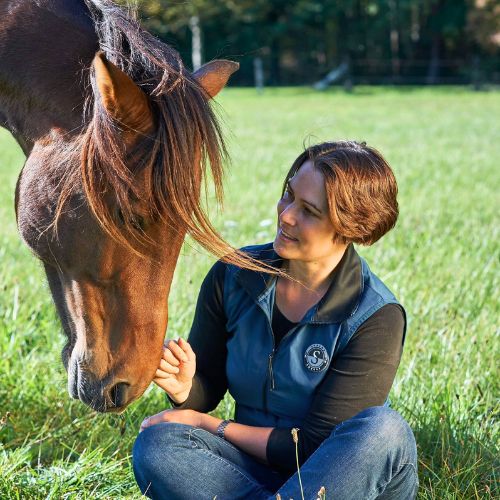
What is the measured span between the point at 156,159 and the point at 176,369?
0.68 metres

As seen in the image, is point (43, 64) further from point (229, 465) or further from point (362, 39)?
point (362, 39)

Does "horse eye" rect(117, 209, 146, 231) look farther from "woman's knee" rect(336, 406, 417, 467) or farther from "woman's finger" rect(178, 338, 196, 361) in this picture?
"woman's knee" rect(336, 406, 417, 467)

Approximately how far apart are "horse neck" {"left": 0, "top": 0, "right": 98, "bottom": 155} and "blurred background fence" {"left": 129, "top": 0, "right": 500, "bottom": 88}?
3522cm

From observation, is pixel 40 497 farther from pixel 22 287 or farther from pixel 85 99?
pixel 22 287

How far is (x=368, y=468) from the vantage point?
211 centimetres

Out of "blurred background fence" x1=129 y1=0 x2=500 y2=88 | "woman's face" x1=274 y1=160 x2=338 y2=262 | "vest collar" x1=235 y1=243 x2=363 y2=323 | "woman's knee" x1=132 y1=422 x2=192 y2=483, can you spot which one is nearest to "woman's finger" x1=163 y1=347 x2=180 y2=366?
"woman's knee" x1=132 y1=422 x2=192 y2=483

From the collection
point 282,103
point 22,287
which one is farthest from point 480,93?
point 22,287

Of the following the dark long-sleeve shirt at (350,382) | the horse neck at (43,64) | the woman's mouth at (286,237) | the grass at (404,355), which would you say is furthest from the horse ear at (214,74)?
the dark long-sleeve shirt at (350,382)

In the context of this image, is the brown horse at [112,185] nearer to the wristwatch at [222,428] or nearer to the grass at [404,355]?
the grass at [404,355]

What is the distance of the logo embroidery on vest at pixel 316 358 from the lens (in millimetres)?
2289

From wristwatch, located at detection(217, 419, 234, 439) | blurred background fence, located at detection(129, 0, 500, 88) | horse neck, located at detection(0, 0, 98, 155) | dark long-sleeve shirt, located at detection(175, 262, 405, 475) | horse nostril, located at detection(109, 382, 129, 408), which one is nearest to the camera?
horse nostril, located at detection(109, 382, 129, 408)

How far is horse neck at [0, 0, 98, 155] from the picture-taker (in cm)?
210

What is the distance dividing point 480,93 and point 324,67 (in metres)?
10.5

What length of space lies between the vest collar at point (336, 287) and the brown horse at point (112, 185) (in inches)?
12.7
